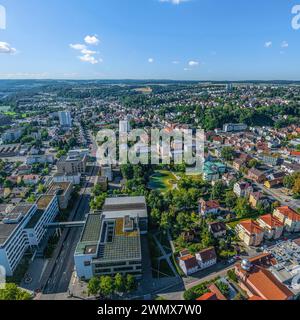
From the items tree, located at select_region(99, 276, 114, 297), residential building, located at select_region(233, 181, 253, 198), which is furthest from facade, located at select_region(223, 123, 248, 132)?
tree, located at select_region(99, 276, 114, 297)

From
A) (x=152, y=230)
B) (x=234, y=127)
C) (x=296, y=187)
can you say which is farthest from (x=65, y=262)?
(x=234, y=127)

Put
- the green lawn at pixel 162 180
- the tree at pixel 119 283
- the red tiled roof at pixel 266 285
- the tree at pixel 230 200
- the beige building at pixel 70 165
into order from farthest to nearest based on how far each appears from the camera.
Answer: the beige building at pixel 70 165 → the green lawn at pixel 162 180 → the tree at pixel 230 200 → the tree at pixel 119 283 → the red tiled roof at pixel 266 285

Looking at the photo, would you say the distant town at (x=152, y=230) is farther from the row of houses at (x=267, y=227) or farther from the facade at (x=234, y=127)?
the facade at (x=234, y=127)

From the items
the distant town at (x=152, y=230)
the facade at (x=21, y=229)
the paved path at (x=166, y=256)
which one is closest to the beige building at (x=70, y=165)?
the distant town at (x=152, y=230)

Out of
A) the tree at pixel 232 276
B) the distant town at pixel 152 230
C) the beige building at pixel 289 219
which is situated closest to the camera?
the distant town at pixel 152 230

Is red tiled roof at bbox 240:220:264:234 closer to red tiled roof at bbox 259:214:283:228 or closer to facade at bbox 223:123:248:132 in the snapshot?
red tiled roof at bbox 259:214:283:228
